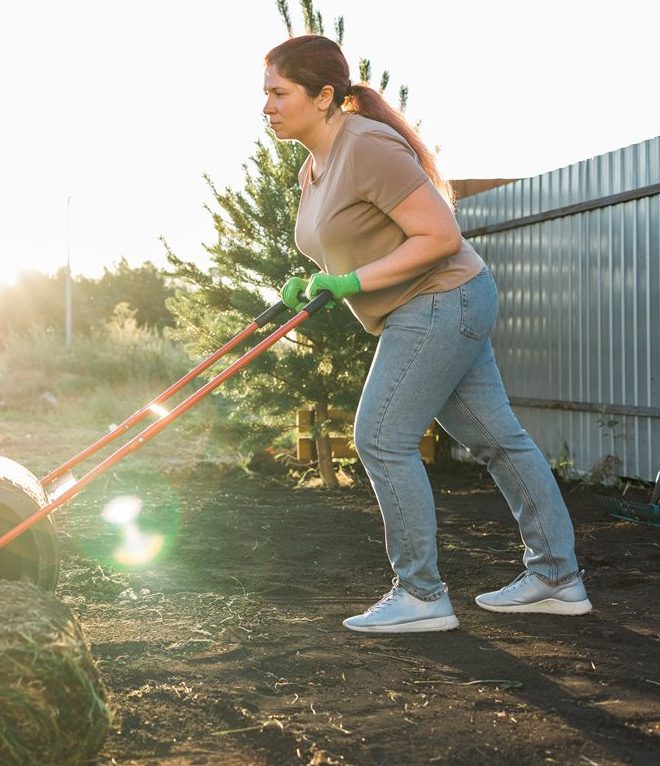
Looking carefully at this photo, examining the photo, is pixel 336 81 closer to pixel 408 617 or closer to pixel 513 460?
pixel 513 460

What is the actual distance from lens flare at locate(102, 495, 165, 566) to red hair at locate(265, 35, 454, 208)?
2305mm

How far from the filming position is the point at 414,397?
10.6 feet

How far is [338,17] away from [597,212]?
230cm

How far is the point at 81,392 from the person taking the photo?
55.5 feet

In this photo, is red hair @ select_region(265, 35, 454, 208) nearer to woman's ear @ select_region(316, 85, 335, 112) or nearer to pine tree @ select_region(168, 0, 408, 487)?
woman's ear @ select_region(316, 85, 335, 112)

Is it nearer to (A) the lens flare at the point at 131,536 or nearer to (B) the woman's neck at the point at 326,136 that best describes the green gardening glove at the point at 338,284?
(B) the woman's neck at the point at 326,136

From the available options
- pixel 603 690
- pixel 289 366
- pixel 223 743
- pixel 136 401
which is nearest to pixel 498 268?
pixel 289 366

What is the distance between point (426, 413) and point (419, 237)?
22.6 inches

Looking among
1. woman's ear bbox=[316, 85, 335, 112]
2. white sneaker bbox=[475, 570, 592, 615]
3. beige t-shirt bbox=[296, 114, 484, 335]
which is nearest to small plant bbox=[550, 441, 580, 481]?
white sneaker bbox=[475, 570, 592, 615]

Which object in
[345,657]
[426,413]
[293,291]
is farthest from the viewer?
[293,291]

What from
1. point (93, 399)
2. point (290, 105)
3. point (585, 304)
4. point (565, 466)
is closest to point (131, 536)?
point (290, 105)

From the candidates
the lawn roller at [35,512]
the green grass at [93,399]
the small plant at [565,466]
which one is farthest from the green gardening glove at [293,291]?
the small plant at [565,466]

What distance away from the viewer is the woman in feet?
10.1

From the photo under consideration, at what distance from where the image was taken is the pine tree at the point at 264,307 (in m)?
7.12
